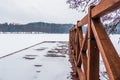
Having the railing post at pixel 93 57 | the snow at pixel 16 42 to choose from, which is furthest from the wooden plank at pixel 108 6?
the snow at pixel 16 42

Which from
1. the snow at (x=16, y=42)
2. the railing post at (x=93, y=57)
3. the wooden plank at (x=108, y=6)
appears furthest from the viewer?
the snow at (x=16, y=42)

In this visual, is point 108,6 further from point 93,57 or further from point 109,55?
point 93,57

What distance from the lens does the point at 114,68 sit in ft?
5.98

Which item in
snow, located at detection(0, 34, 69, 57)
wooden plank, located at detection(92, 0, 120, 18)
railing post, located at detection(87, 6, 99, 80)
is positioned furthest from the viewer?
snow, located at detection(0, 34, 69, 57)

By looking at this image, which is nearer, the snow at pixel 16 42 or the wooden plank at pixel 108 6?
the wooden plank at pixel 108 6

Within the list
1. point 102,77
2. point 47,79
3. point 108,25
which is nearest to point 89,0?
point 108,25

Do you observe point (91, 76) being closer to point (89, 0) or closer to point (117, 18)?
point (117, 18)

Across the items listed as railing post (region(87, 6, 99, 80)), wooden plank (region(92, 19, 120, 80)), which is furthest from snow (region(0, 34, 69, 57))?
wooden plank (region(92, 19, 120, 80))

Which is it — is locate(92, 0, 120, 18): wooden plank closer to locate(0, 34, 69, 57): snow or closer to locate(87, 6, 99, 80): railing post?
locate(87, 6, 99, 80): railing post

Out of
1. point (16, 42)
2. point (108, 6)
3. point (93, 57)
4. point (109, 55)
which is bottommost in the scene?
point (16, 42)

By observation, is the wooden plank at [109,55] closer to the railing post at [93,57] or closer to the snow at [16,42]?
the railing post at [93,57]

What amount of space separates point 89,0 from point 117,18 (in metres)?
1.31

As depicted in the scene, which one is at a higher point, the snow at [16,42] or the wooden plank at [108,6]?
the wooden plank at [108,6]

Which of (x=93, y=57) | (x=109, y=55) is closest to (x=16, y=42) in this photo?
(x=93, y=57)
